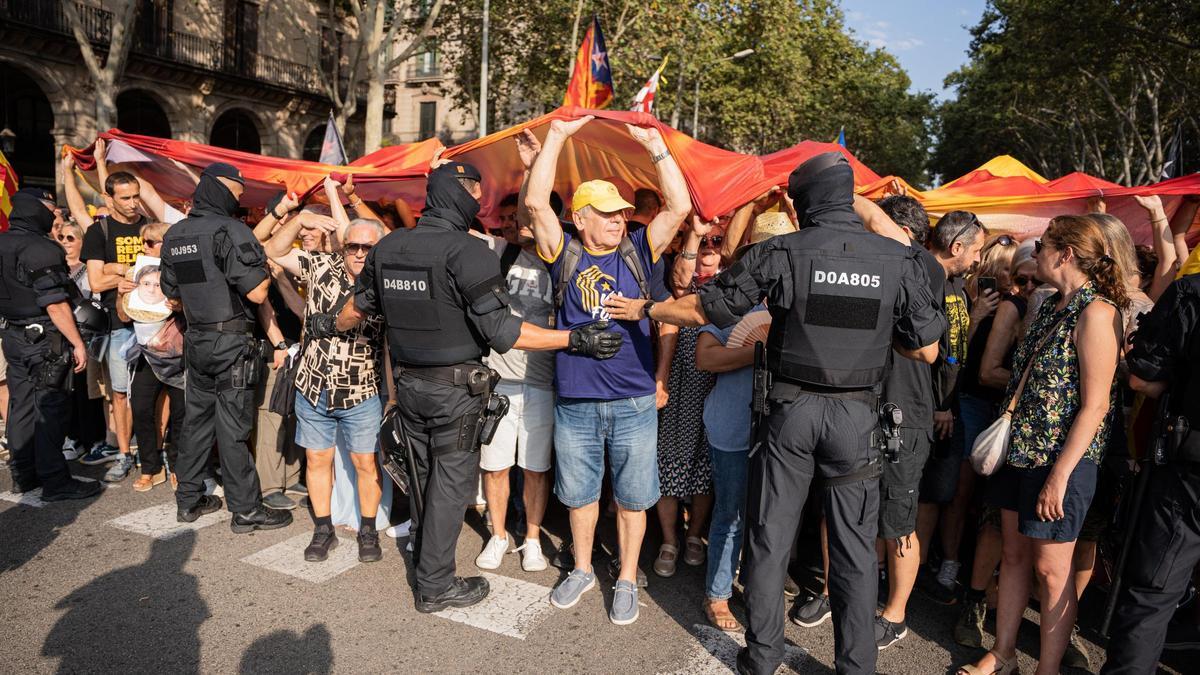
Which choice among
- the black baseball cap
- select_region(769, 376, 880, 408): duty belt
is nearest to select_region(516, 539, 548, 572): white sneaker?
select_region(769, 376, 880, 408): duty belt

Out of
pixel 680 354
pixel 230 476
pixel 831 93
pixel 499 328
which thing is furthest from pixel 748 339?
pixel 831 93

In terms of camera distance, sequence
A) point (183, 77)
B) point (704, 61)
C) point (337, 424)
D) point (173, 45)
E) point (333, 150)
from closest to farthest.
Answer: point (337, 424) → point (333, 150) → point (704, 61) → point (183, 77) → point (173, 45)

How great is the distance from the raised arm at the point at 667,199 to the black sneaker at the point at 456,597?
6.30ft

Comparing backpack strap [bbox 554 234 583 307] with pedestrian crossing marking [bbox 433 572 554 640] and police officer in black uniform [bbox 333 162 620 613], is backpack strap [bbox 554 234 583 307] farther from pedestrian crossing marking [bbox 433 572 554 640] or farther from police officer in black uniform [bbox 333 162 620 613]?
pedestrian crossing marking [bbox 433 572 554 640]

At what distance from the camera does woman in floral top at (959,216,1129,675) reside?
112 inches

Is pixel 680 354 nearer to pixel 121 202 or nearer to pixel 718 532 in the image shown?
pixel 718 532

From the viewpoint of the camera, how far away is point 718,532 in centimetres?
376

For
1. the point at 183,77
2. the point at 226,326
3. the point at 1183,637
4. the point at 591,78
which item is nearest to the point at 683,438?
the point at 1183,637

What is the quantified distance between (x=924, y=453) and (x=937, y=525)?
1.16 meters

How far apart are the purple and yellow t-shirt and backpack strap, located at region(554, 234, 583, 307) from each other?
0.02 m

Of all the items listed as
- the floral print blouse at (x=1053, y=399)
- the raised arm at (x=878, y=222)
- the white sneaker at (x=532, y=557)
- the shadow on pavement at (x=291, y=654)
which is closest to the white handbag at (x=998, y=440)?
the floral print blouse at (x=1053, y=399)

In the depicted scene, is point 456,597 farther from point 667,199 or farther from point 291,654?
point 667,199

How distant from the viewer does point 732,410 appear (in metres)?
3.72

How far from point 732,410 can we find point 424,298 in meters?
1.56
